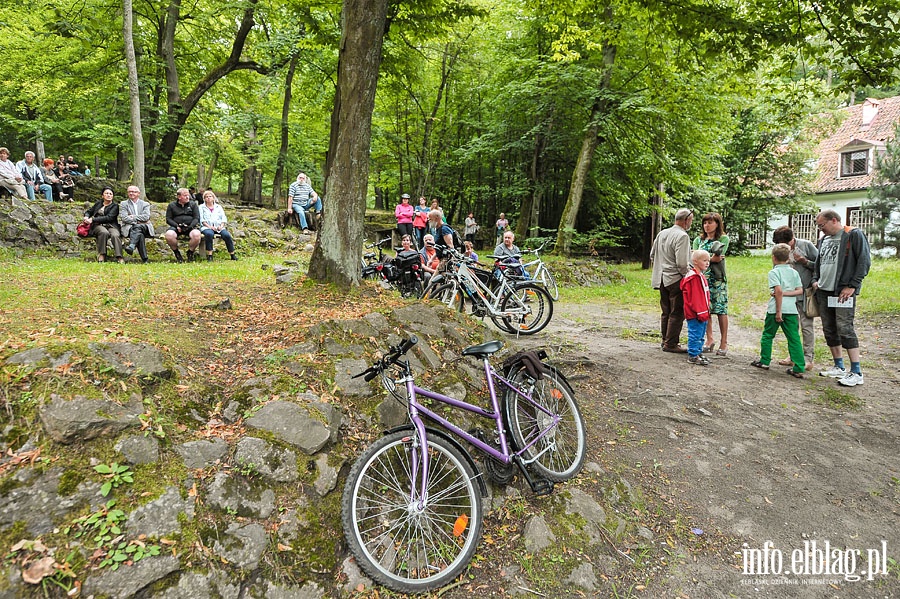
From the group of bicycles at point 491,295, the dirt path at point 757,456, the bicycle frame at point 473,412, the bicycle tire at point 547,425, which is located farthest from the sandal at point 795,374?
the bicycle frame at point 473,412

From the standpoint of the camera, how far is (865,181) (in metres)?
26.6

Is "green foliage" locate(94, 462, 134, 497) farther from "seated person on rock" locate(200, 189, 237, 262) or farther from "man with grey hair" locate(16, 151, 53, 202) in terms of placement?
"man with grey hair" locate(16, 151, 53, 202)

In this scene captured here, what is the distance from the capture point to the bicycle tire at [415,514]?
9.05 ft

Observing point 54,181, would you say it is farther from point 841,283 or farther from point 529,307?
point 841,283

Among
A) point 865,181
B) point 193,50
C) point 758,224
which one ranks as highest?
point 193,50

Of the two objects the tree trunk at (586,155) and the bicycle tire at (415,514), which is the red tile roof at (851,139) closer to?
the tree trunk at (586,155)

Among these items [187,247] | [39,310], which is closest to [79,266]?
[187,247]

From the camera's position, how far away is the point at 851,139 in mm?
28141

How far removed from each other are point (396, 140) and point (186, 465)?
21.7 meters

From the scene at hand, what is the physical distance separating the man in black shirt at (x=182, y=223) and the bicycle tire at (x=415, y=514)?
8.97 meters

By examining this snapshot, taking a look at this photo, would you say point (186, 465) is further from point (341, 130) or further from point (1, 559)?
point (341, 130)

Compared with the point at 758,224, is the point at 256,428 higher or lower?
lower

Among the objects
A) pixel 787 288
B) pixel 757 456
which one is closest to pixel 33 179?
pixel 757 456
